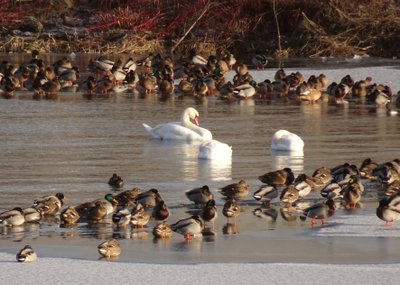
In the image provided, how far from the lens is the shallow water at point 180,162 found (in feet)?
40.3

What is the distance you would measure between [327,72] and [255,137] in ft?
36.2

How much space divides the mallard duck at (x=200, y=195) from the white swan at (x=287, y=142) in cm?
421

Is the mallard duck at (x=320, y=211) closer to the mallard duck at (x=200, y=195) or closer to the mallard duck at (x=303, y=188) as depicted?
the mallard duck at (x=303, y=188)

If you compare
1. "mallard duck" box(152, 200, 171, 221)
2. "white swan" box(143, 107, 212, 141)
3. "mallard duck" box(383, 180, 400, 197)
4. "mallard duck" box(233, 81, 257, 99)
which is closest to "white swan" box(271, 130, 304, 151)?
"white swan" box(143, 107, 212, 141)

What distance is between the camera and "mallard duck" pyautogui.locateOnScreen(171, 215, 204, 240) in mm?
12727

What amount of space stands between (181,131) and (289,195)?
5.74 m

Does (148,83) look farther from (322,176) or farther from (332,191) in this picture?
(332,191)

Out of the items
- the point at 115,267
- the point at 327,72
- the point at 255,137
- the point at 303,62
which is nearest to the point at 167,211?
the point at 115,267

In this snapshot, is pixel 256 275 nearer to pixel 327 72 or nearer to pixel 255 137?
pixel 255 137

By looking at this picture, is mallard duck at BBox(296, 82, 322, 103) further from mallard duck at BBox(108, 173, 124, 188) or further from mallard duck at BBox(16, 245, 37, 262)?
mallard duck at BBox(16, 245, 37, 262)

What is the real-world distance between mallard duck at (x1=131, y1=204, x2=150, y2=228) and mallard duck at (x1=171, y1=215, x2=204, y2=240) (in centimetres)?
56

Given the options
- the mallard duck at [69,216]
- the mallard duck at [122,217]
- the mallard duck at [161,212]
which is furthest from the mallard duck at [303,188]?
the mallard duck at [69,216]

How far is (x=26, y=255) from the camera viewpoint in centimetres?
1116

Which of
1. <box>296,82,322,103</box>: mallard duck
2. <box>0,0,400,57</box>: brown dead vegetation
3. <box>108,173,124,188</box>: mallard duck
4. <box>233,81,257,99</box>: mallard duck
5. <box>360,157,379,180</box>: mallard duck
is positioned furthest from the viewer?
<box>0,0,400,57</box>: brown dead vegetation
